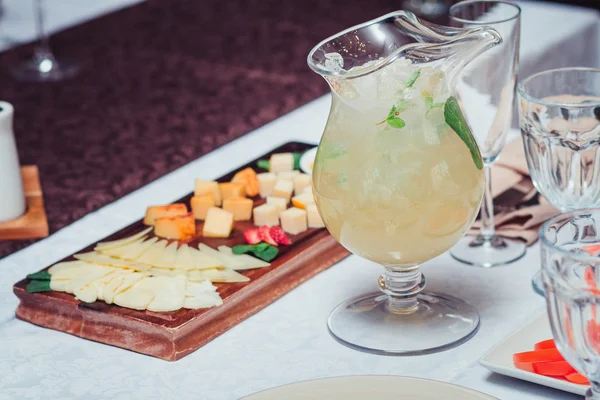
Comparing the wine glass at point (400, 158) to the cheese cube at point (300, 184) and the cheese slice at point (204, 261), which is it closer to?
the cheese slice at point (204, 261)

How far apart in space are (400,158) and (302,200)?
30 cm

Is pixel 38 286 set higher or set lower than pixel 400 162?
lower

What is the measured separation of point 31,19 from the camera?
2.30 meters

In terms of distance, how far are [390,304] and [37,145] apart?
0.78 meters

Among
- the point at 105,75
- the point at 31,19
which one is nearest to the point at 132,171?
the point at 105,75

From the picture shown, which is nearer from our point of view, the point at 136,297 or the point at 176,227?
the point at 136,297

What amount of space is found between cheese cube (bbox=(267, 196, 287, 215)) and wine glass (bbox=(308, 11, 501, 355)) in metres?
0.22

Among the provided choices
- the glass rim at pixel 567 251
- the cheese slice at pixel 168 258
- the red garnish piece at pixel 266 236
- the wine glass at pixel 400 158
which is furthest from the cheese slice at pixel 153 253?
the glass rim at pixel 567 251

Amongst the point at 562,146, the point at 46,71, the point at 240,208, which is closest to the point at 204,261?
the point at 240,208

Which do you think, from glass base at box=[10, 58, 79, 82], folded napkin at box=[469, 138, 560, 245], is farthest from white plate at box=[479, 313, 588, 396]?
glass base at box=[10, 58, 79, 82]

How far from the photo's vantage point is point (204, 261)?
104 centimetres

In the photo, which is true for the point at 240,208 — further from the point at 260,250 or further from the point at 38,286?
the point at 38,286

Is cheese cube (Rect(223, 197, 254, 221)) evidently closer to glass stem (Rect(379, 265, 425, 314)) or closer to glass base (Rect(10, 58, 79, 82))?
glass stem (Rect(379, 265, 425, 314))

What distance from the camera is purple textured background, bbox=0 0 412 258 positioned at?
1445 mm
